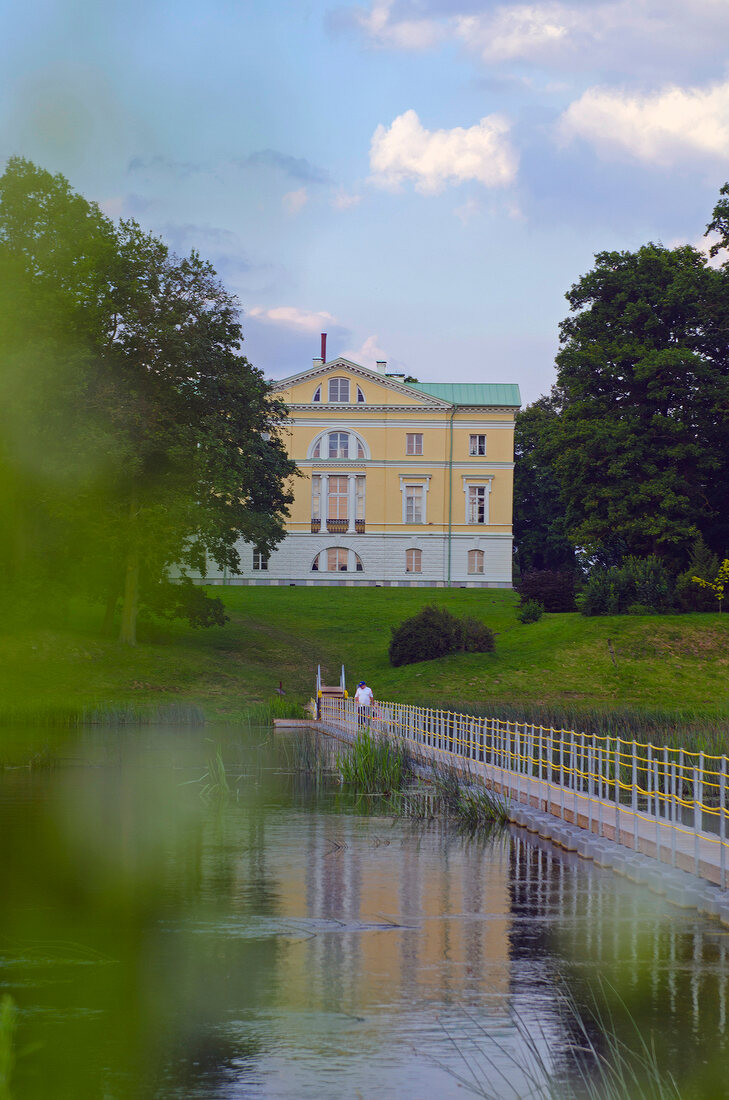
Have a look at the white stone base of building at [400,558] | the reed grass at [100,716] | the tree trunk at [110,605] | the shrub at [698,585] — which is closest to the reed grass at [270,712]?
the reed grass at [100,716]

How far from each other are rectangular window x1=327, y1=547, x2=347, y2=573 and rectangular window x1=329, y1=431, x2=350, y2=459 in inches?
269

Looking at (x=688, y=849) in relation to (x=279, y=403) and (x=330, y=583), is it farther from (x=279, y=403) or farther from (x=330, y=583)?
(x=330, y=583)

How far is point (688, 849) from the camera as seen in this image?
16.0 m

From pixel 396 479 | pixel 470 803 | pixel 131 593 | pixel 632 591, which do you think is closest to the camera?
pixel 470 803

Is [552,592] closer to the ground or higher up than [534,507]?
closer to the ground

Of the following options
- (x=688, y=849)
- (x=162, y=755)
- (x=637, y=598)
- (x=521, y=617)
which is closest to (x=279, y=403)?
(x=521, y=617)

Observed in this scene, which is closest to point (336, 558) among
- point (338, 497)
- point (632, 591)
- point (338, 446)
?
point (338, 497)

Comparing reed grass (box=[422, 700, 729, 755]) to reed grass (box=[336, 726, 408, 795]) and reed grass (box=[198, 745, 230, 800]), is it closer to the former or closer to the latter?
reed grass (box=[336, 726, 408, 795])

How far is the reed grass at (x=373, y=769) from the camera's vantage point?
1073 inches

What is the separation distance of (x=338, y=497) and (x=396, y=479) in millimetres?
4417

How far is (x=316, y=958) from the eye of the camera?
1178 centimetres

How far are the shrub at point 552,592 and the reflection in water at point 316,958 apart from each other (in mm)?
53069

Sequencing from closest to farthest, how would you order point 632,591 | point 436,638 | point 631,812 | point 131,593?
point 631,812
point 131,593
point 436,638
point 632,591

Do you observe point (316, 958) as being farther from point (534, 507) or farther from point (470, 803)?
point (534, 507)
